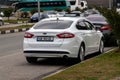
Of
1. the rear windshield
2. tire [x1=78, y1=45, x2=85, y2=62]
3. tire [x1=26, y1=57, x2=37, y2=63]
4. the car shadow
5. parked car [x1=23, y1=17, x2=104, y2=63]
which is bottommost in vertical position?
the car shadow

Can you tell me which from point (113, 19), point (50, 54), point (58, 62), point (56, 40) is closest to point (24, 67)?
point (50, 54)

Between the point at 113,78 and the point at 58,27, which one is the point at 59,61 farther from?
the point at 113,78

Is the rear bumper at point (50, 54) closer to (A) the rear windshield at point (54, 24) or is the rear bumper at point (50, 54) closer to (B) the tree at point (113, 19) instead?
(A) the rear windshield at point (54, 24)

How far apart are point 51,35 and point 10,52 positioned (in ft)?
14.6

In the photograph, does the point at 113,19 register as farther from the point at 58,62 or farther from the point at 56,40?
the point at 56,40

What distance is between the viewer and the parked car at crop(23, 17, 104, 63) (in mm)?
12664

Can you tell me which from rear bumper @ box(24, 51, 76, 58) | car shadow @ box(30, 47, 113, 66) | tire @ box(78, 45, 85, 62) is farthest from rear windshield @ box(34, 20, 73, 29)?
car shadow @ box(30, 47, 113, 66)

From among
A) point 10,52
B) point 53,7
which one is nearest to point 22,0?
point 53,7

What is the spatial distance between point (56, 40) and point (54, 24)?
91 centimetres

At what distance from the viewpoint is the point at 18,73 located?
1127cm

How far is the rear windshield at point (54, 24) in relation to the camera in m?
13.3

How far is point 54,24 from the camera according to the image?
13.5 meters

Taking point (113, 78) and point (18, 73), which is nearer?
point (113, 78)

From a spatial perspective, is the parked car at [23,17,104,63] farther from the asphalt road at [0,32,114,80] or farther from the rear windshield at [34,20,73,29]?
the asphalt road at [0,32,114,80]
